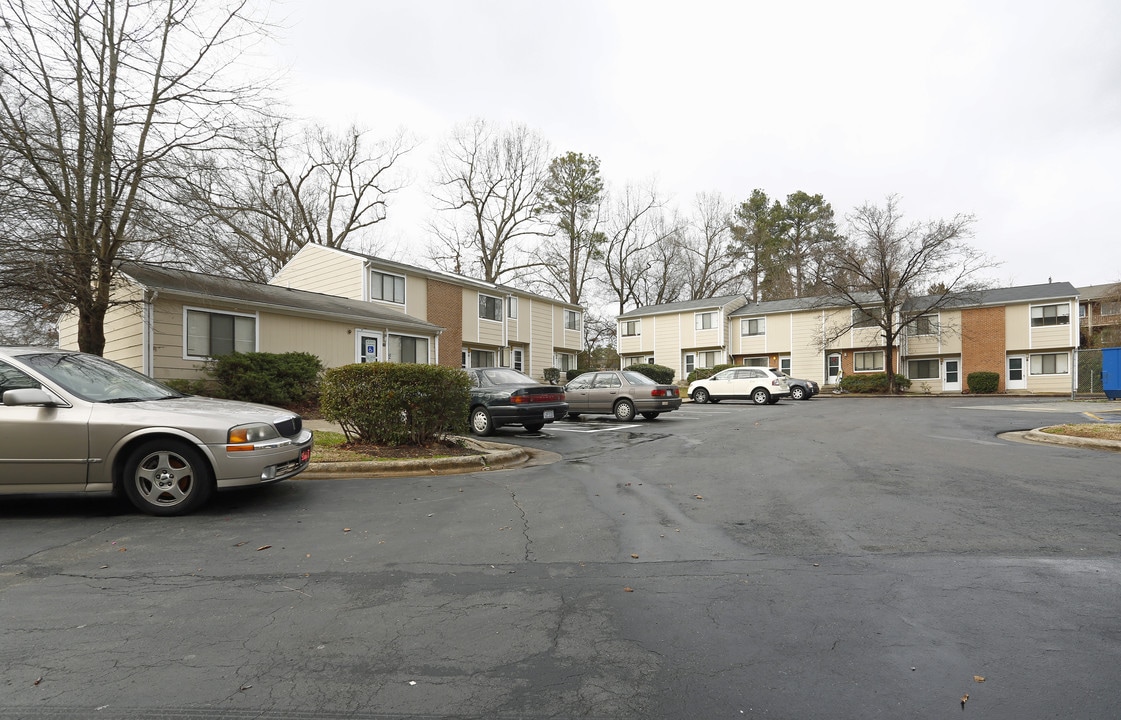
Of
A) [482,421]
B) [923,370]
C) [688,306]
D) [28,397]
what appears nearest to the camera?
[28,397]

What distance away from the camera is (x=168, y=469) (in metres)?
5.65

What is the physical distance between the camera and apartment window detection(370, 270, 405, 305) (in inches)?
971

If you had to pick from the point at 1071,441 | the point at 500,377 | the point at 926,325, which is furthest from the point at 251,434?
the point at 926,325

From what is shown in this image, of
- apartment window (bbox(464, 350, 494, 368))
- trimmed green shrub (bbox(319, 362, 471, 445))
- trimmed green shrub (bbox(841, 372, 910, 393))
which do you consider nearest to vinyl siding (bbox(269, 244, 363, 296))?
apartment window (bbox(464, 350, 494, 368))

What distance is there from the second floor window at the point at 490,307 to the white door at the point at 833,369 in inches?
936

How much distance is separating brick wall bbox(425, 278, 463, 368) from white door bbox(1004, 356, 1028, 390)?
109ft

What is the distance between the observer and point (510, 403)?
12.4 meters

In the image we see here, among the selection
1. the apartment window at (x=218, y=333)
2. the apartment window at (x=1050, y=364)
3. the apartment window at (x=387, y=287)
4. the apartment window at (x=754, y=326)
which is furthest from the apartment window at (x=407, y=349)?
the apartment window at (x=1050, y=364)

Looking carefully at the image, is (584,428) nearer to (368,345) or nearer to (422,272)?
(368,345)

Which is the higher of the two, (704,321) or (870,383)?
(704,321)

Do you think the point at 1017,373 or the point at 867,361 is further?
the point at 867,361

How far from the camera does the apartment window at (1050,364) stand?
1395 inches

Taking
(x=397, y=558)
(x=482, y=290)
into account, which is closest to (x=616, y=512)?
(x=397, y=558)

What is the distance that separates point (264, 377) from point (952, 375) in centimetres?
3971
